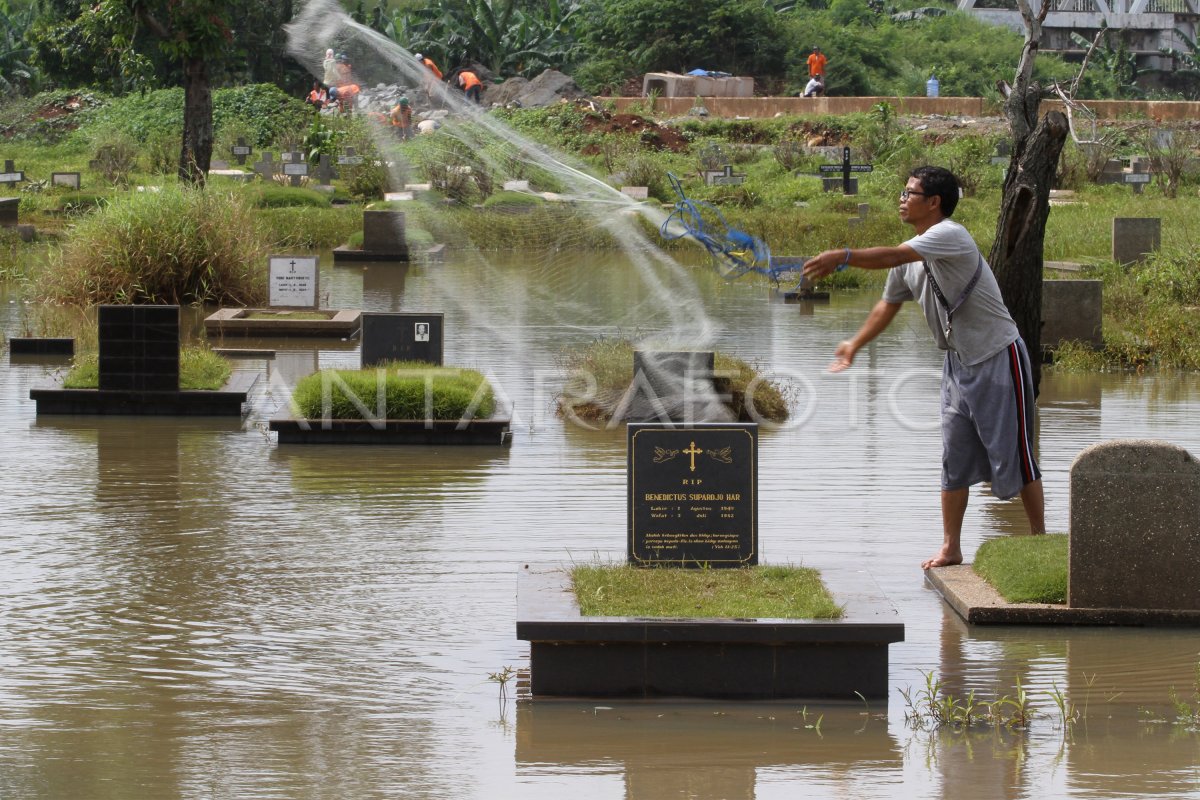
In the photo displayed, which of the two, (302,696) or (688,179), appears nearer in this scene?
(302,696)

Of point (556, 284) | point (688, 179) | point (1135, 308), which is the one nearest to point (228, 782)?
point (1135, 308)

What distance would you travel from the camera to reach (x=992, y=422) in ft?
25.6

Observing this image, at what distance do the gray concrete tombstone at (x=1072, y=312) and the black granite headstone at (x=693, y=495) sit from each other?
1031 centimetres

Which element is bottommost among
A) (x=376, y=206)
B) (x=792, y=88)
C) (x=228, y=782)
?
(x=228, y=782)

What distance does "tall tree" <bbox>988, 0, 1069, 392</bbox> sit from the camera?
1326 cm

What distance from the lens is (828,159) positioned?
45.3m

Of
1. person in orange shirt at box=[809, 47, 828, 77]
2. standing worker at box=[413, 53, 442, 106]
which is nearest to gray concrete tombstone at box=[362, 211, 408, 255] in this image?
standing worker at box=[413, 53, 442, 106]

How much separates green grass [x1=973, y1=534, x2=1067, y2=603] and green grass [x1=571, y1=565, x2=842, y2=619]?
41.5 inches

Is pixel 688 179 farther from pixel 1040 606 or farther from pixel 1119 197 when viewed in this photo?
pixel 1040 606

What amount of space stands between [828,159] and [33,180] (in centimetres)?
1964

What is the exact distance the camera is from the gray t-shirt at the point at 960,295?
763 cm

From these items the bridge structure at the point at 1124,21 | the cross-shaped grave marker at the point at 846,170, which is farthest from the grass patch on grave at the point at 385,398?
the bridge structure at the point at 1124,21

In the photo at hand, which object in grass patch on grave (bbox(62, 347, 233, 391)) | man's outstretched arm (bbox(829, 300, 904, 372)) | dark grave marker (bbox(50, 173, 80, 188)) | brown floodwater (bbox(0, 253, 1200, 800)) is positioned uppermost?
dark grave marker (bbox(50, 173, 80, 188))

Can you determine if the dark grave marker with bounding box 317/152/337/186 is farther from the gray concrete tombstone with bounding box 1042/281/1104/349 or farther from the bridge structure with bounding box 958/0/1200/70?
the bridge structure with bounding box 958/0/1200/70
